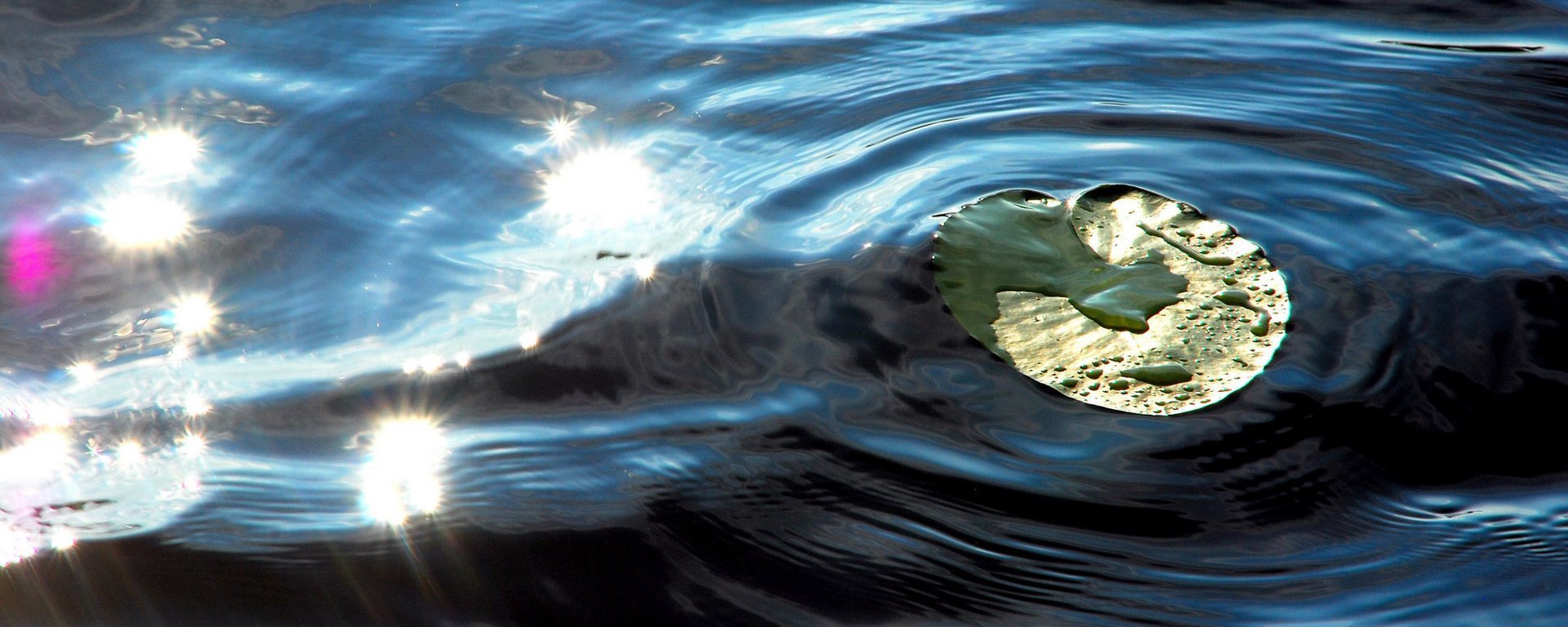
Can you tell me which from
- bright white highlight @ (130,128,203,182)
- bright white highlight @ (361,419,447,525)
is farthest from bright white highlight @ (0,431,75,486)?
bright white highlight @ (130,128,203,182)

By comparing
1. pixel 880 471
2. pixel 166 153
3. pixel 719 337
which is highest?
pixel 166 153

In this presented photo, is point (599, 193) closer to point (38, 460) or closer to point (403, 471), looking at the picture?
point (403, 471)

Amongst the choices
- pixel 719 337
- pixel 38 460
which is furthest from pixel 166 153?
pixel 719 337

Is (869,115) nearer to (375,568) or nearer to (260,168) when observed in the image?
(260,168)

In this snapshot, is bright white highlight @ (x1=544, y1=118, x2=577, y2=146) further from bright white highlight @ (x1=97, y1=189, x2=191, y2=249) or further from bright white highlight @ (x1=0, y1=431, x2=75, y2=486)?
bright white highlight @ (x1=0, y1=431, x2=75, y2=486)

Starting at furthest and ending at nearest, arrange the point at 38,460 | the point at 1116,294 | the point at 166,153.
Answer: the point at 166,153
the point at 1116,294
the point at 38,460

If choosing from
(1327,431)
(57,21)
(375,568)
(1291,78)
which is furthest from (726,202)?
(57,21)

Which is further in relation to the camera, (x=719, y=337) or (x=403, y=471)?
(x=719, y=337)
